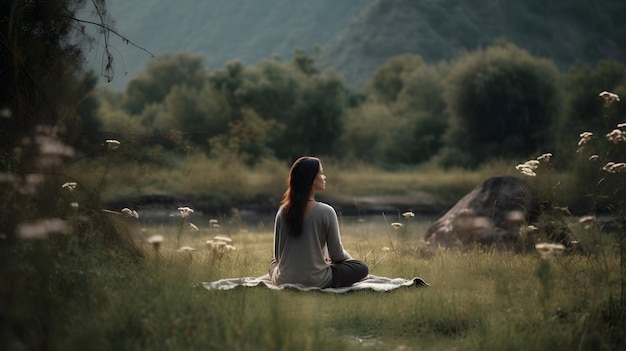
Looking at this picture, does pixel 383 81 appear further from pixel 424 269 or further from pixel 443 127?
pixel 424 269

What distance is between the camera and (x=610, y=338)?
17.1 feet

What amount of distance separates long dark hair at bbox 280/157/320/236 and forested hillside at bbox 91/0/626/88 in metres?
62.4

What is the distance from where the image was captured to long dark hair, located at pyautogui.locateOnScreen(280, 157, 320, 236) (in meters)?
7.14

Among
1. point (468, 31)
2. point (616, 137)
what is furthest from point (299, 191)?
point (468, 31)

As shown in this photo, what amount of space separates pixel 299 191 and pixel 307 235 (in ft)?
1.55

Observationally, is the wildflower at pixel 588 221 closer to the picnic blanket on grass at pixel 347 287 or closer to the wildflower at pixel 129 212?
the picnic blanket on grass at pixel 347 287

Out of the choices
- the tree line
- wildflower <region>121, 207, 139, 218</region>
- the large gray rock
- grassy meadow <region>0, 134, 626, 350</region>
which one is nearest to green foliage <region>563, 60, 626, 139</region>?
the tree line

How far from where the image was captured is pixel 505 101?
34.2m

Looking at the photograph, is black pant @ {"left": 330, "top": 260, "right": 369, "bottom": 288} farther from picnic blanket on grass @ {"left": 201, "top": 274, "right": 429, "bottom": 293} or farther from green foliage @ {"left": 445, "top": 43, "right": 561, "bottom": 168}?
green foliage @ {"left": 445, "top": 43, "right": 561, "bottom": 168}

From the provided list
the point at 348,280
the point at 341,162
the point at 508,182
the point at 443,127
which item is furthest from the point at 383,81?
the point at 348,280

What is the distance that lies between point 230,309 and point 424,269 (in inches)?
154

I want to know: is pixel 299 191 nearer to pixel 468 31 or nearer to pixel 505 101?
pixel 505 101

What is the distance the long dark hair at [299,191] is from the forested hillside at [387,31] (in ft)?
205

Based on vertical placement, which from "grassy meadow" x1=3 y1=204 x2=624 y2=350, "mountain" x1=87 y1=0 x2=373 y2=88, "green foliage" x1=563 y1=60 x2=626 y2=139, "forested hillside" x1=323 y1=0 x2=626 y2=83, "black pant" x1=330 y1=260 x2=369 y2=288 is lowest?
"grassy meadow" x1=3 y1=204 x2=624 y2=350
